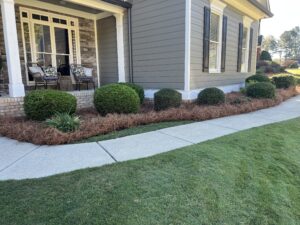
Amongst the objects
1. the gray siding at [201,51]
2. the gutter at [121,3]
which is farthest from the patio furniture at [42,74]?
the gray siding at [201,51]

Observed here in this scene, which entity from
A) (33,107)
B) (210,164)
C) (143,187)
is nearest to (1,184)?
(143,187)

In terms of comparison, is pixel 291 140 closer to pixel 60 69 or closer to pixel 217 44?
pixel 217 44

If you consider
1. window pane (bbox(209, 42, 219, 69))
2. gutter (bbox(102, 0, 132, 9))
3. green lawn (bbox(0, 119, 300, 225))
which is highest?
gutter (bbox(102, 0, 132, 9))

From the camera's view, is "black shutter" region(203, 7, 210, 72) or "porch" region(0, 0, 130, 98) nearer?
"black shutter" region(203, 7, 210, 72)

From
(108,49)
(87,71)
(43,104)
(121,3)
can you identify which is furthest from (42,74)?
(121,3)

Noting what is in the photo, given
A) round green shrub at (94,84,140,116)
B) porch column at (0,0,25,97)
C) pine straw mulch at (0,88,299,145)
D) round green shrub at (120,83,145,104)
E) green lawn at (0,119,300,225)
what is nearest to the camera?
green lawn at (0,119,300,225)

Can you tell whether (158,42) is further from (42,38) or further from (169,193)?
(169,193)

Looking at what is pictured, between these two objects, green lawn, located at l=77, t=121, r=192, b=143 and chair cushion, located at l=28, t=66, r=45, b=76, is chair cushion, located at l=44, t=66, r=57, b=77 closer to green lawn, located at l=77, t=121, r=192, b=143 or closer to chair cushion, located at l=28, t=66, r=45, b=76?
chair cushion, located at l=28, t=66, r=45, b=76

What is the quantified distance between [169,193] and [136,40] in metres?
6.28

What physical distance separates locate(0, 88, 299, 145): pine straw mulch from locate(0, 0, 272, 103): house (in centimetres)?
106

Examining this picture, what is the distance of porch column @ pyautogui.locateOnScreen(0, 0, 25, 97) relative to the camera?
5.15 metres

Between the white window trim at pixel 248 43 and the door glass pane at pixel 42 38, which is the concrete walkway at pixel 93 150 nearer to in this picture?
the door glass pane at pixel 42 38

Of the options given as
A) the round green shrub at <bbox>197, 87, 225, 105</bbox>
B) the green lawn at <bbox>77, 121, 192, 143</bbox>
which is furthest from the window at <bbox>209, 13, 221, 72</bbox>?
the green lawn at <bbox>77, 121, 192, 143</bbox>

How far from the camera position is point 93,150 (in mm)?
3539
